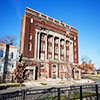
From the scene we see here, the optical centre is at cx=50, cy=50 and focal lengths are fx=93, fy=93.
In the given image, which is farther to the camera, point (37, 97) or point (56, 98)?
point (56, 98)

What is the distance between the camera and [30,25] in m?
30.0

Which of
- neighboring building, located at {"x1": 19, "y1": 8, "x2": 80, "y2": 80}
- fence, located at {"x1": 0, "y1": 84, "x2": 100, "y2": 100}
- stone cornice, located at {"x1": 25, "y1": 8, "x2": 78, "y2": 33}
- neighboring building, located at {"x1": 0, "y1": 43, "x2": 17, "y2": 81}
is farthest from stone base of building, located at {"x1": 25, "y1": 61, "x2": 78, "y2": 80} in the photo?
fence, located at {"x1": 0, "y1": 84, "x2": 100, "y2": 100}

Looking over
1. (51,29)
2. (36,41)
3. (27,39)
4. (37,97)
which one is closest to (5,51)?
(27,39)

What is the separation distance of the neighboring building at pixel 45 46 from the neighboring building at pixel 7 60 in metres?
2.93

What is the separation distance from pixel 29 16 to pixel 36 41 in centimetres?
842

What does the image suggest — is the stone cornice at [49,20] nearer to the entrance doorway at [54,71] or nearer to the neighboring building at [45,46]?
the neighboring building at [45,46]

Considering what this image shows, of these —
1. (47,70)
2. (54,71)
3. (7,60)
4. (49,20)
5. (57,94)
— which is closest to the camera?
(57,94)

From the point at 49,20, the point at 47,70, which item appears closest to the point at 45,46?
the point at 47,70

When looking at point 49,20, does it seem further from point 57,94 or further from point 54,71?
point 57,94

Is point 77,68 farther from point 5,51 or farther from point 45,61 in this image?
point 5,51

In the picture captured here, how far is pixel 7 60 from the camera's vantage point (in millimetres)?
27016

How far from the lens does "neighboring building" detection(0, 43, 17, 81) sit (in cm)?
2570

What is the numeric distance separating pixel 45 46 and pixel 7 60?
1271 centimetres

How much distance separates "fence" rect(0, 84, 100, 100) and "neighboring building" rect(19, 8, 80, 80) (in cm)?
1647
